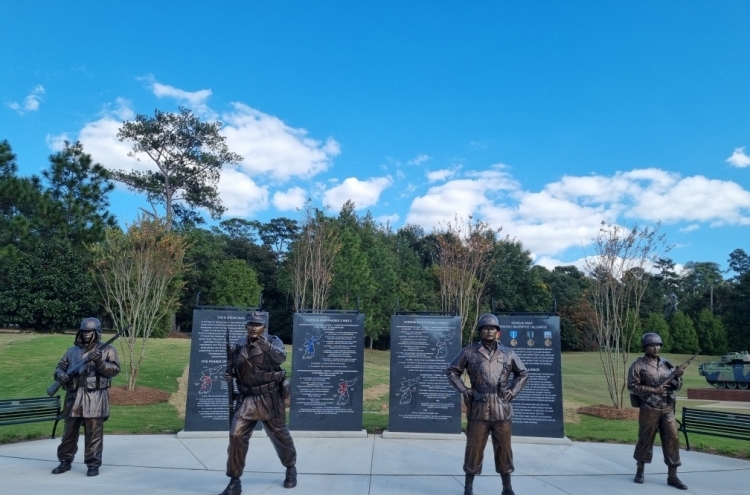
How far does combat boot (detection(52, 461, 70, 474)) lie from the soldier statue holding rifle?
7380 millimetres

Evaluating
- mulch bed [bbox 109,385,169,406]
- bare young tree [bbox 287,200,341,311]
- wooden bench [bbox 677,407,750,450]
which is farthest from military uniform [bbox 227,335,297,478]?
bare young tree [bbox 287,200,341,311]

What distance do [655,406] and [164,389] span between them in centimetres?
1326

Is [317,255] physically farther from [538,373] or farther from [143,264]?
[538,373]

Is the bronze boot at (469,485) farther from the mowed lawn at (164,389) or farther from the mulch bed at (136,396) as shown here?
the mulch bed at (136,396)

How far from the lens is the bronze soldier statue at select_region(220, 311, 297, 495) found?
20.4 feet

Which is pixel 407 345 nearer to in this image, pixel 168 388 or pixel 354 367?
pixel 354 367

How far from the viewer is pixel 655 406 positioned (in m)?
7.05

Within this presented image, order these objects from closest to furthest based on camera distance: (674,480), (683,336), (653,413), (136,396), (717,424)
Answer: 1. (674,480)
2. (653,413)
3. (717,424)
4. (136,396)
5. (683,336)

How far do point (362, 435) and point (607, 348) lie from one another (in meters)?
8.31

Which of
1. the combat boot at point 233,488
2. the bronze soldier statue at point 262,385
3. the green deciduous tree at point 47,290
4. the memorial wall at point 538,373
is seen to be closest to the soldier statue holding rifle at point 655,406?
the memorial wall at point 538,373

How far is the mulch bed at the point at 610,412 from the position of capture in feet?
45.3

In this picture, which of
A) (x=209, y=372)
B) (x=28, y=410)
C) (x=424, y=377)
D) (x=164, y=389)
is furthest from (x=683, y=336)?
(x=28, y=410)

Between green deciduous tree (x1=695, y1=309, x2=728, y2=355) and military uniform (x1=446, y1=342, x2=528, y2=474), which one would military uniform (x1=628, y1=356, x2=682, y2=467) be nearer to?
military uniform (x1=446, y1=342, x2=528, y2=474)

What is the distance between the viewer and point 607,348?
1464 cm
